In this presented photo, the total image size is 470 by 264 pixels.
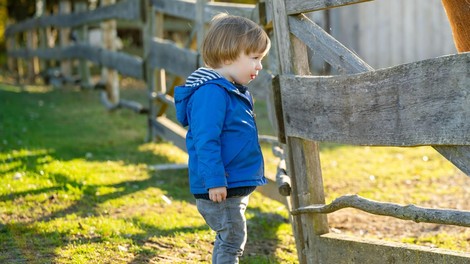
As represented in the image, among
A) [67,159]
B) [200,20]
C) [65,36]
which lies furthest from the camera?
[65,36]

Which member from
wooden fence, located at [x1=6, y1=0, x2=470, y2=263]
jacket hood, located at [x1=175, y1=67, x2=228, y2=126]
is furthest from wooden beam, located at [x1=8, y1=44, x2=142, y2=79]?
jacket hood, located at [x1=175, y1=67, x2=228, y2=126]

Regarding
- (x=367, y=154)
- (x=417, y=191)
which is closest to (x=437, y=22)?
(x=367, y=154)

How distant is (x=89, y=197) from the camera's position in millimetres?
5617

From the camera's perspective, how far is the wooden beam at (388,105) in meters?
2.82

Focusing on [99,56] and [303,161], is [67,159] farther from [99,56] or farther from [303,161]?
[99,56]

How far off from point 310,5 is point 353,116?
603mm

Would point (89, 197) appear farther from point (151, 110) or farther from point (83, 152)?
point (151, 110)

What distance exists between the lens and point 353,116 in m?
3.33

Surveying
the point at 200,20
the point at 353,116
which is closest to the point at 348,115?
the point at 353,116

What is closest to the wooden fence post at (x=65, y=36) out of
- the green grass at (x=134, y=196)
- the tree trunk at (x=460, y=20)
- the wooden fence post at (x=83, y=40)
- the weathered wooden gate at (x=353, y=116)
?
the wooden fence post at (x=83, y=40)

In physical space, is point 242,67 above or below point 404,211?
above

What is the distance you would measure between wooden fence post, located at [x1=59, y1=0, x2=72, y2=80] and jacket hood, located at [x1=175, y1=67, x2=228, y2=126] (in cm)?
1101

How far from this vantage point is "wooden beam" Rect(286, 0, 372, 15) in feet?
10.8

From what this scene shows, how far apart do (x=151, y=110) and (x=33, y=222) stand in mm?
3831
